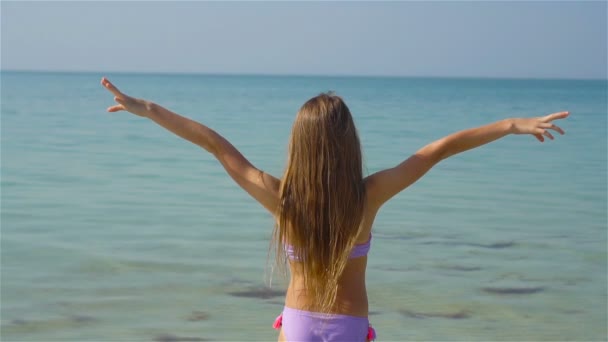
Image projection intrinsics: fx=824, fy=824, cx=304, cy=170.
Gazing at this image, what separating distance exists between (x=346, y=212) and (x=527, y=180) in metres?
10.2

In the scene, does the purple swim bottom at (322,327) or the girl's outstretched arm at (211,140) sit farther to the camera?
the girl's outstretched arm at (211,140)

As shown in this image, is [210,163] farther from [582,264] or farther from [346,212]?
[346,212]

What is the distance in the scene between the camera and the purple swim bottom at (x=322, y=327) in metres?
2.76

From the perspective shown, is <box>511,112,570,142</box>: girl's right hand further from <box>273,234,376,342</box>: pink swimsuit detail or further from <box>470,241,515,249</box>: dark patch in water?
<box>470,241,515,249</box>: dark patch in water

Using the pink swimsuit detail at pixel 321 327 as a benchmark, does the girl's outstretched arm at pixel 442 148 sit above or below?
above

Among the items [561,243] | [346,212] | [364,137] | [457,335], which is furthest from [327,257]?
[364,137]

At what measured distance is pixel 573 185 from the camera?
1196cm

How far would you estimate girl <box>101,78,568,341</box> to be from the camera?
9.05 feet

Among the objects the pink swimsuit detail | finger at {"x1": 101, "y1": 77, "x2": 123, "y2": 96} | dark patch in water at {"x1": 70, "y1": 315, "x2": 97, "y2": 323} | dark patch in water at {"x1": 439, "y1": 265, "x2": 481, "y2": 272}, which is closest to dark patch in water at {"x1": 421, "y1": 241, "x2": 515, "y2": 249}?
dark patch in water at {"x1": 439, "y1": 265, "x2": 481, "y2": 272}

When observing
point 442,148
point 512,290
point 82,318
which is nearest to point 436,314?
point 512,290

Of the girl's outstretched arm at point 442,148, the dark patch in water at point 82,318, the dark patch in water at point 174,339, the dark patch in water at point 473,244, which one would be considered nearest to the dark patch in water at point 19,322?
the dark patch in water at point 82,318

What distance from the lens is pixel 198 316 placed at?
19.0 feet

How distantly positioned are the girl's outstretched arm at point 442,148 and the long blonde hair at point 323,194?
0.11 meters

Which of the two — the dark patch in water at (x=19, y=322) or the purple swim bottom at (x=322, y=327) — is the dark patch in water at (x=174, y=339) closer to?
the dark patch in water at (x=19, y=322)
